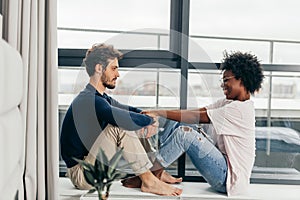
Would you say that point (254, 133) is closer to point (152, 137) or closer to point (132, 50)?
point (152, 137)

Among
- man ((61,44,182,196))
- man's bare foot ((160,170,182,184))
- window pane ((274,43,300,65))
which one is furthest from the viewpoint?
window pane ((274,43,300,65))

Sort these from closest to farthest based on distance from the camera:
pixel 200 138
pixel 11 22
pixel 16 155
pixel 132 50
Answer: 1. pixel 16 155
2. pixel 11 22
3. pixel 200 138
4. pixel 132 50

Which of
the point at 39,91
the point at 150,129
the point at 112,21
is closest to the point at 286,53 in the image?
the point at 150,129

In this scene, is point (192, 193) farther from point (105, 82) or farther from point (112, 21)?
point (112, 21)

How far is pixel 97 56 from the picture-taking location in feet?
7.97

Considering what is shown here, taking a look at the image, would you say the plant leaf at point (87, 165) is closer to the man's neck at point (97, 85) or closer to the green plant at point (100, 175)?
the green plant at point (100, 175)

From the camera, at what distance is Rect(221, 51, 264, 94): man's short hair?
2408 millimetres

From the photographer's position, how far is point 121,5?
101 inches

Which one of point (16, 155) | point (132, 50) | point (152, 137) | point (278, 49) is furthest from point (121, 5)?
point (16, 155)

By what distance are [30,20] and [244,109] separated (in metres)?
1.22

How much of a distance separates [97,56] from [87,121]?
372 millimetres

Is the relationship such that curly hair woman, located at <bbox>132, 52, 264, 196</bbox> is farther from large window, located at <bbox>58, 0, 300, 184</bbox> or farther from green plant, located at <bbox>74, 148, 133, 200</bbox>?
green plant, located at <bbox>74, 148, 133, 200</bbox>

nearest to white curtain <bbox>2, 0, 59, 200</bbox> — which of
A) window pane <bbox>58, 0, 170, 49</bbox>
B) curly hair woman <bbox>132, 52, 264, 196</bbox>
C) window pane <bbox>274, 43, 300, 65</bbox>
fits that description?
window pane <bbox>58, 0, 170, 49</bbox>

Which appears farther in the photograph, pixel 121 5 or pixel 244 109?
pixel 121 5
